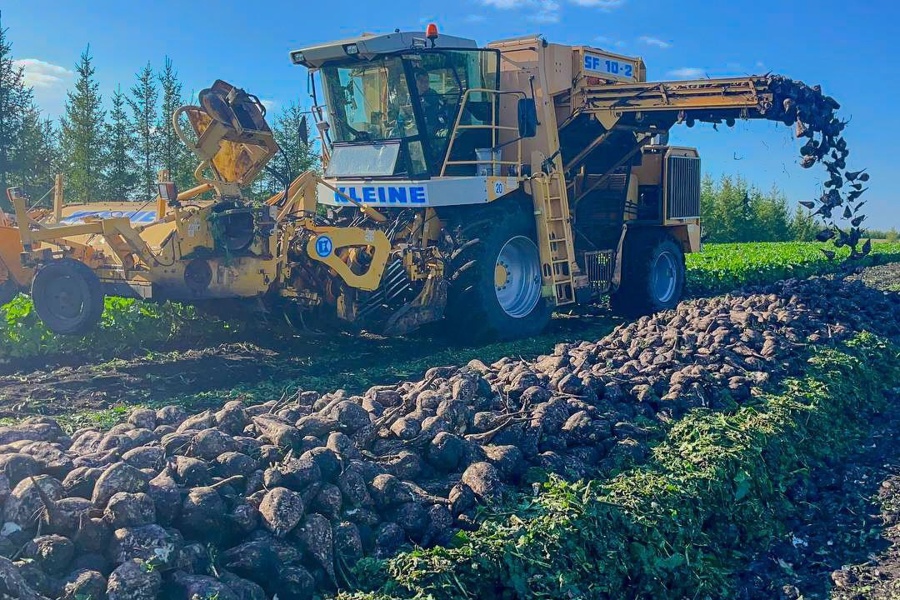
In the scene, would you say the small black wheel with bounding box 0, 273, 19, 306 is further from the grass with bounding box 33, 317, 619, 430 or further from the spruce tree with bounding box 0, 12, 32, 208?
the spruce tree with bounding box 0, 12, 32, 208

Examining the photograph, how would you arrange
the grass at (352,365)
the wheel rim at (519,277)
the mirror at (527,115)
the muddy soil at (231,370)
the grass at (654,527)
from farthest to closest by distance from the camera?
1. the wheel rim at (519,277)
2. the mirror at (527,115)
3. the muddy soil at (231,370)
4. the grass at (352,365)
5. the grass at (654,527)

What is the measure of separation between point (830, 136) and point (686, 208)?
10.6 ft

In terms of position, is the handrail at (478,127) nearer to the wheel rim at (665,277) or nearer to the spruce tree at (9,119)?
the wheel rim at (665,277)

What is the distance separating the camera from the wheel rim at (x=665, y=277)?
1291cm

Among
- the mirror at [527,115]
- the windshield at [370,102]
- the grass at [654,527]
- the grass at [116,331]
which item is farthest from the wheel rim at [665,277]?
the grass at [654,527]

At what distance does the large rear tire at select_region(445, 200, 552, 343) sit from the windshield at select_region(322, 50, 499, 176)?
901mm

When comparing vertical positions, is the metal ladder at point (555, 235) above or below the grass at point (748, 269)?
above

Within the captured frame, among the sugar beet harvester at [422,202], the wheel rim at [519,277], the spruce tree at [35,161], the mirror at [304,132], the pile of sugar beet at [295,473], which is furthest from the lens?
the spruce tree at [35,161]

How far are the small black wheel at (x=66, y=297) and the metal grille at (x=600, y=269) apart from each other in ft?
21.3

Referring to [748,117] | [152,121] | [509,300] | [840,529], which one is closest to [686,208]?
[748,117]

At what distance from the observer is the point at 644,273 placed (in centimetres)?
1224

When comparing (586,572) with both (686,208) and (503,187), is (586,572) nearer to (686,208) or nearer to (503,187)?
(503,187)

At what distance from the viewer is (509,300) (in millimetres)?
10539

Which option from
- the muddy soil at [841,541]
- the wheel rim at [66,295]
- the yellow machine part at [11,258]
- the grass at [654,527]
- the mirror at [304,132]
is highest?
the mirror at [304,132]
